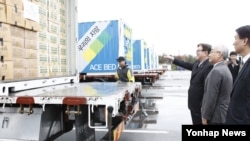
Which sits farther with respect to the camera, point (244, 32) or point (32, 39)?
point (32, 39)

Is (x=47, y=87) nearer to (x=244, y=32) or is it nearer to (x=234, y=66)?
(x=244, y=32)

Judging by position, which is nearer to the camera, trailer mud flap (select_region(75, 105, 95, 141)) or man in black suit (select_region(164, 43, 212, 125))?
trailer mud flap (select_region(75, 105, 95, 141))

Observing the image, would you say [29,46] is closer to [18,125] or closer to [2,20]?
[2,20]

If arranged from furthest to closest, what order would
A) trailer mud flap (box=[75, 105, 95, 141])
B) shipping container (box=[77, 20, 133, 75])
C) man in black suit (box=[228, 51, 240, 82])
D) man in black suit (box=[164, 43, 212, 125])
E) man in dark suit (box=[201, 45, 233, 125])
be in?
shipping container (box=[77, 20, 133, 75])
man in black suit (box=[228, 51, 240, 82])
man in black suit (box=[164, 43, 212, 125])
man in dark suit (box=[201, 45, 233, 125])
trailer mud flap (box=[75, 105, 95, 141])

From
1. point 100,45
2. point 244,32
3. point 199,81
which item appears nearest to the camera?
point 244,32

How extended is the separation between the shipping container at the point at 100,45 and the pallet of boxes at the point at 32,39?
5235 mm

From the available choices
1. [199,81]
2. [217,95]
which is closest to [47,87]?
[199,81]

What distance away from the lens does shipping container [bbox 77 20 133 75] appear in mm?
11523

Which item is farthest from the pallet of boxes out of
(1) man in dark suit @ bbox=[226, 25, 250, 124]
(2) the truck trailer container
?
(1) man in dark suit @ bbox=[226, 25, 250, 124]

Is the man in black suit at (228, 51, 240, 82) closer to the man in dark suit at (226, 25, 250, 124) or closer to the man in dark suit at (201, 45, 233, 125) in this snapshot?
the man in dark suit at (201, 45, 233, 125)

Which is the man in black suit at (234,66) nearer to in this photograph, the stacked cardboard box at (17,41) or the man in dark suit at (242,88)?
the man in dark suit at (242,88)

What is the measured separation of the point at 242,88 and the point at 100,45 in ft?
30.2

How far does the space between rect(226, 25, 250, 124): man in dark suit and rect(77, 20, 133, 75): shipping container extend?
8.69 metres

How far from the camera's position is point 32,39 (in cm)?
510
